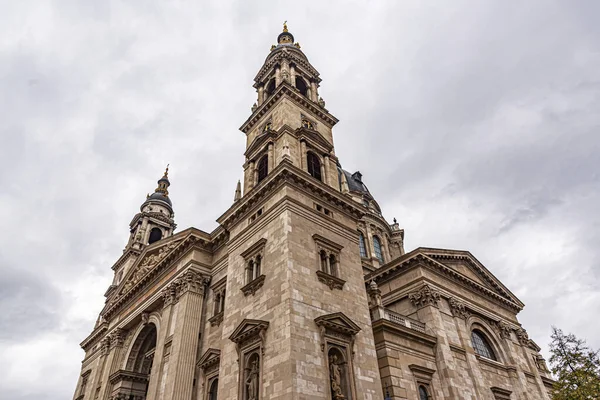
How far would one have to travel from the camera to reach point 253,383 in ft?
60.1

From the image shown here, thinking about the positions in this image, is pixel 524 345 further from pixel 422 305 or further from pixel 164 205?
pixel 164 205

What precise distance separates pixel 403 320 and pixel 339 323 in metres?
7.28

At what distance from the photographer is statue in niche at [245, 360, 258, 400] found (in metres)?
18.0

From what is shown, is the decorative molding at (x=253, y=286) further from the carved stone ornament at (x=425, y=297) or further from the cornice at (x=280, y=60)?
the cornice at (x=280, y=60)

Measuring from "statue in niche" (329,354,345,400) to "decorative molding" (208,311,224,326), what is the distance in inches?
327

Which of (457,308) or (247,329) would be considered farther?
(457,308)

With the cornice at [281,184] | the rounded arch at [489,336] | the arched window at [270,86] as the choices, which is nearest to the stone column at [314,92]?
the arched window at [270,86]

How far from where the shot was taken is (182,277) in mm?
27281

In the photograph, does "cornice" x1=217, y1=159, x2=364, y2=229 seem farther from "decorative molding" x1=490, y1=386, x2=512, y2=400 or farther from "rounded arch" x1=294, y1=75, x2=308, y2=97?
"decorative molding" x1=490, y1=386, x2=512, y2=400

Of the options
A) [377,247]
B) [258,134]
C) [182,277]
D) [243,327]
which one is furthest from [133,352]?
[377,247]

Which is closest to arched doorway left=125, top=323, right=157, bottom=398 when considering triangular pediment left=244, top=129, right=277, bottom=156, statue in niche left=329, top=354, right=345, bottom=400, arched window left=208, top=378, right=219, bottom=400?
arched window left=208, top=378, right=219, bottom=400

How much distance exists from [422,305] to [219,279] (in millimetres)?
13345

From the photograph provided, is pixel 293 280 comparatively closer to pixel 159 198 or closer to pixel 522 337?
pixel 522 337

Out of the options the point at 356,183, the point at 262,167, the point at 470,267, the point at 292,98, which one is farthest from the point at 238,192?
the point at 356,183
